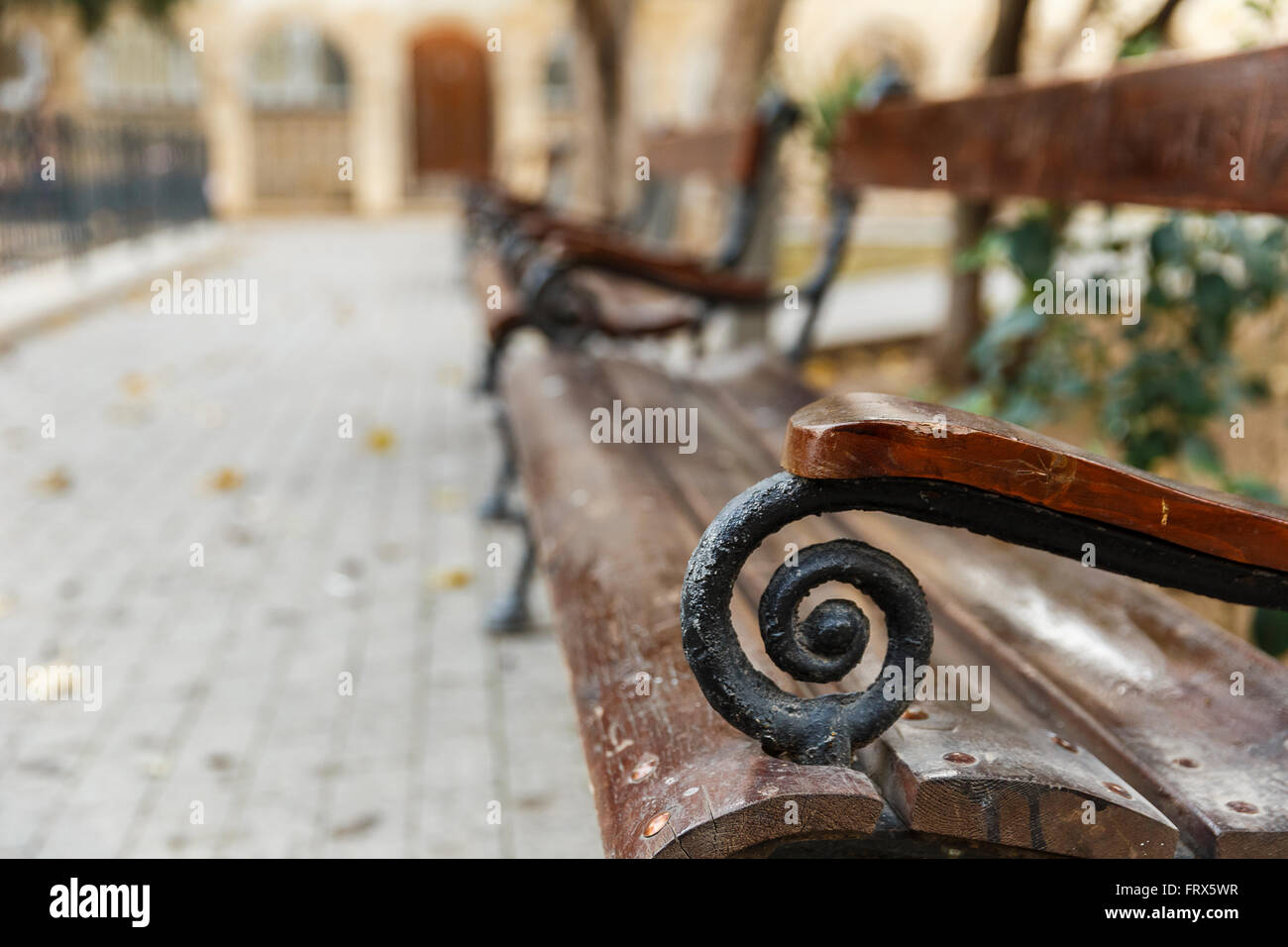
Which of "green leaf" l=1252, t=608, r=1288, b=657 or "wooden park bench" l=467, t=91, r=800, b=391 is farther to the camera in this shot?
"wooden park bench" l=467, t=91, r=800, b=391

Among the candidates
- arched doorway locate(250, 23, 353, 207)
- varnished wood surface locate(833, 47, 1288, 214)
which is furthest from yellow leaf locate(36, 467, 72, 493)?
arched doorway locate(250, 23, 353, 207)

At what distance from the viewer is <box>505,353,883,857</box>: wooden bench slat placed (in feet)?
3.08

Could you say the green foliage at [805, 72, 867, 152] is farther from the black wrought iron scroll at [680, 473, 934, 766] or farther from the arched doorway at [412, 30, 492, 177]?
the arched doorway at [412, 30, 492, 177]

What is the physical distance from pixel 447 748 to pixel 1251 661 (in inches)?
56.1

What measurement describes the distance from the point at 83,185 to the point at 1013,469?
10352mm

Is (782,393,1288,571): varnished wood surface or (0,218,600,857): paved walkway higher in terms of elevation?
(782,393,1288,571): varnished wood surface

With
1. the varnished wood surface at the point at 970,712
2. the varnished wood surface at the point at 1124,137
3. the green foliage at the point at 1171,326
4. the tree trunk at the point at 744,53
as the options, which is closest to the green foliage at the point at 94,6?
the tree trunk at the point at 744,53

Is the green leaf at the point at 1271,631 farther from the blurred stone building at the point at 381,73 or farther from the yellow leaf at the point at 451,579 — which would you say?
the blurred stone building at the point at 381,73

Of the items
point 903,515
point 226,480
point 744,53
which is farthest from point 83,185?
point 903,515

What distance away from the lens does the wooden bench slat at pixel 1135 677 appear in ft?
3.48

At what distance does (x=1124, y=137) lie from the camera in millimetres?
1807

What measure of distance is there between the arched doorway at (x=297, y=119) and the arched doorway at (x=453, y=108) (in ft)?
4.21
